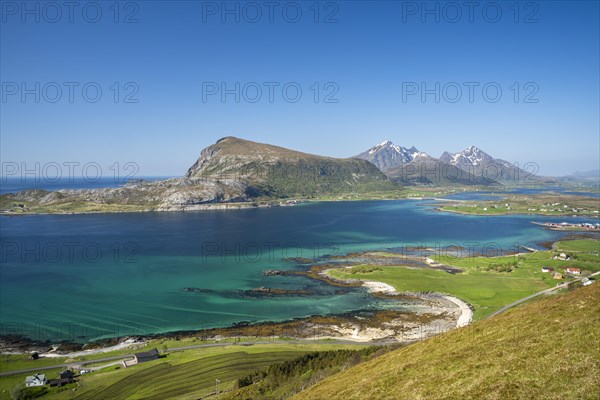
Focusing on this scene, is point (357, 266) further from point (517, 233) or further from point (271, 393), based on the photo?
point (517, 233)

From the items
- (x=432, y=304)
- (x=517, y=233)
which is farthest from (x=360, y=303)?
(x=517, y=233)

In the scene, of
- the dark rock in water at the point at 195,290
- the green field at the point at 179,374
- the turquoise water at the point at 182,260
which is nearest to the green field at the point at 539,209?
the turquoise water at the point at 182,260

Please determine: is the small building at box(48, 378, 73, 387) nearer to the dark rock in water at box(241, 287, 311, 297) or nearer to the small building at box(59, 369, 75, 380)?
the small building at box(59, 369, 75, 380)

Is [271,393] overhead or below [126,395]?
overhead

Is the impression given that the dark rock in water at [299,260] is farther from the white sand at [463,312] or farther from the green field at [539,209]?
the green field at [539,209]

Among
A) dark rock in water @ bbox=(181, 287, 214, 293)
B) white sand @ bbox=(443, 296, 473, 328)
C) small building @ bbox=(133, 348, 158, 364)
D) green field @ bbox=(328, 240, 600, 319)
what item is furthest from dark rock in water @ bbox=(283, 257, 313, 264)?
small building @ bbox=(133, 348, 158, 364)

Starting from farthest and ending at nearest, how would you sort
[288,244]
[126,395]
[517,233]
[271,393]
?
[517,233] < [288,244] < [126,395] < [271,393]
